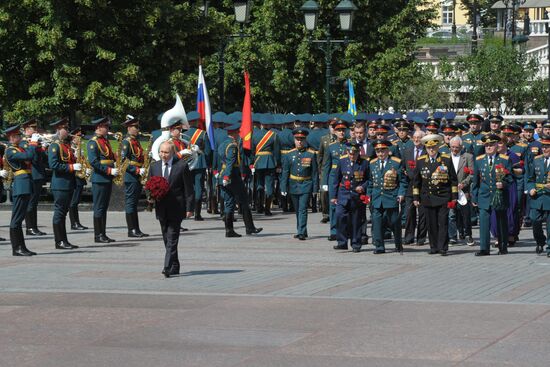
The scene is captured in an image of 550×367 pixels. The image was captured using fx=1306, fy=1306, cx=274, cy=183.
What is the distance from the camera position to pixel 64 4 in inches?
1513

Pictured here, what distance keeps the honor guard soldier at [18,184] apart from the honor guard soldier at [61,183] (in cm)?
79

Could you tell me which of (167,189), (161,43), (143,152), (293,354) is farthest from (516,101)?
(293,354)

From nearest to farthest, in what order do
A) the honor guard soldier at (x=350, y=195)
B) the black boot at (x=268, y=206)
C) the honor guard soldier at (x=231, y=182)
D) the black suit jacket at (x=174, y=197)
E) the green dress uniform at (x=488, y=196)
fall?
the black suit jacket at (x=174, y=197) < the green dress uniform at (x=488, y=196) < the honor guard soldier at (x=350, y=195) < the honor guard soldier at (x=231, y=182) < the black boot at (x=268, y=206)

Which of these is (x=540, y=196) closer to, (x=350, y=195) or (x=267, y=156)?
(x=350, y=195)

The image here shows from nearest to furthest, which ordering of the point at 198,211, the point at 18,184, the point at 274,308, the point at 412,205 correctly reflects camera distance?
the point at 274,308 < the point at 18,184 < the point at 412,205 < the point at 198,211

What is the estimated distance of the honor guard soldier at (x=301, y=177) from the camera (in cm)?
2072

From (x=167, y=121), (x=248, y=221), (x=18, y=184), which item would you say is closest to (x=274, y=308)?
(x=18, y=184)

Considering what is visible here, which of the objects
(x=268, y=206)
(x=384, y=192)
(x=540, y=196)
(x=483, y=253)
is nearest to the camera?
(x=540, y=196)

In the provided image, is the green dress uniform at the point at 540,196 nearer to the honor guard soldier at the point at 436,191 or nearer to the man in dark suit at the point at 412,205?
the honor guard soldier at the point at 436,191

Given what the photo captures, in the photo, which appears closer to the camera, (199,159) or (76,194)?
(76,194)

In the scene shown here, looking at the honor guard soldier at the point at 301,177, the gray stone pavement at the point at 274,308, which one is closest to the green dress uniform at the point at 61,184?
the gray stone pavement at the point at 274,308

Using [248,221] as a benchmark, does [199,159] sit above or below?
above

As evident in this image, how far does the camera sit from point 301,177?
68.2ft

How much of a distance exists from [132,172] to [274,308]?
885 centimetres
